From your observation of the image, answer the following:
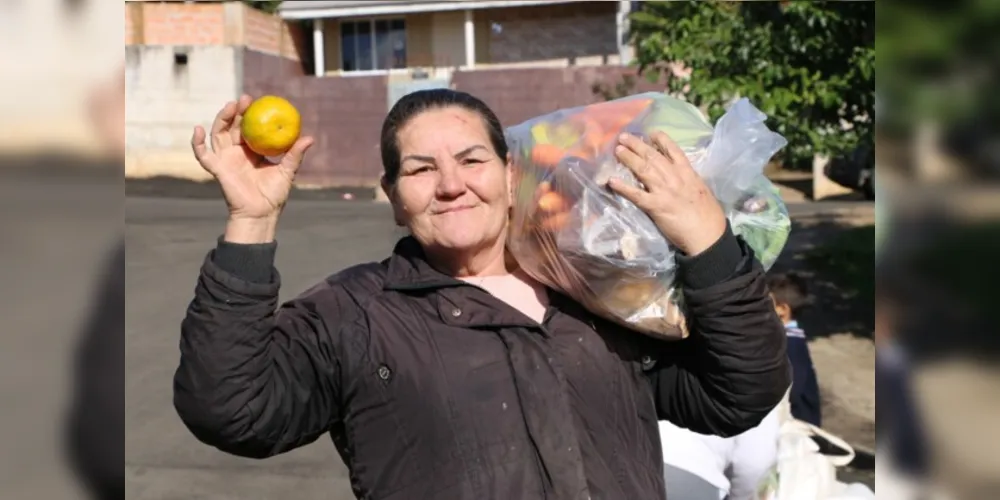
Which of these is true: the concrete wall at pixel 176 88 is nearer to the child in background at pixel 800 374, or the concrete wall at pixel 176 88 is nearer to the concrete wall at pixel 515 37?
the concrete wall at pixel 515 37

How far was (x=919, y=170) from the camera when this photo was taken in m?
0.92

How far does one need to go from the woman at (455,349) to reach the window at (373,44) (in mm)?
25834

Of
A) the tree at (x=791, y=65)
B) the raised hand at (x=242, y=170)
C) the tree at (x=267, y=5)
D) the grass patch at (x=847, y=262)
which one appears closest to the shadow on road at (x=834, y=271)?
the grass patch at (x=847, y=262)

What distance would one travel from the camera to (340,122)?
22328 mm

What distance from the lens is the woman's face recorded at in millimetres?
1829

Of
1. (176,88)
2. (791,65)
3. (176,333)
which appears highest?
(176,88)

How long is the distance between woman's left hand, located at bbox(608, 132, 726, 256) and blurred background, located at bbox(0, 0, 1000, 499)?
31cm

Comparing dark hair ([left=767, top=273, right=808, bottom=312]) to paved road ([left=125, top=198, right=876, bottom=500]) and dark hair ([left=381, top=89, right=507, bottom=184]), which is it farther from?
dark hair ([left=381, top=89, right=507, bottom=184])

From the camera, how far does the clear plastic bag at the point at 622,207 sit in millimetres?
1723

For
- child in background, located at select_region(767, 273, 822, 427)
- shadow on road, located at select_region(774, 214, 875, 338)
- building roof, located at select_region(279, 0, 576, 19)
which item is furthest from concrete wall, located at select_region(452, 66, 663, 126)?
child in background, located at select_region(767, 273, 822, 427)

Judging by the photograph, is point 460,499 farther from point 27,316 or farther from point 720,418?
point 27,316

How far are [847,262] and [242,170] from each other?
10.5m

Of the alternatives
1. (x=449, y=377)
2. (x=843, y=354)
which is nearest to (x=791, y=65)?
(x=843, y=354)

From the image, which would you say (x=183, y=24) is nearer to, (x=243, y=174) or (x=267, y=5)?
(x=267, y=5)
